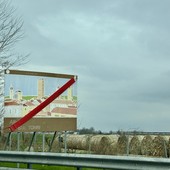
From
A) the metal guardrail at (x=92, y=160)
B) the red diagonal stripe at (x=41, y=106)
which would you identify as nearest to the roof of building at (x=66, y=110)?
the red diagonal stripe at (x=41, y=106)

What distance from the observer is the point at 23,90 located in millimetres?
18609

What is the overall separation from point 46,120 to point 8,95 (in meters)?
1.91

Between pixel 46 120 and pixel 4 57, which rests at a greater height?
pixel 4 57

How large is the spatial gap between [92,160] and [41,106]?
9.39 metres

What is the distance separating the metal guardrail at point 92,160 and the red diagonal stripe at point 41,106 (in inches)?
248

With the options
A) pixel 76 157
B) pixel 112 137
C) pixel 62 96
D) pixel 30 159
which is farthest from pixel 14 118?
pixel 112 137

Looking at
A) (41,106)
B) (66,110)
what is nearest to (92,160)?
(41,106)

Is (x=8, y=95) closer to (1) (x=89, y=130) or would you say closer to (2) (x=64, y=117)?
(2) (x=64, y=117)

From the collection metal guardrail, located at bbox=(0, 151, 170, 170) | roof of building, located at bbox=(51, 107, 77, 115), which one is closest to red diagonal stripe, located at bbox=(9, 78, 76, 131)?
roof of building, located at bbox=(51, 107, 77, 115)

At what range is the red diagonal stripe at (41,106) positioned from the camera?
1831 cm

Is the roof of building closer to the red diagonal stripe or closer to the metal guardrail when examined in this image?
the red diagonal stripe

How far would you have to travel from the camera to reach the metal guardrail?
8.66 metres

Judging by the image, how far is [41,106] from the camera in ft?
62.4

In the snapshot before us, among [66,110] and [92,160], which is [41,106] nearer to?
[66,110]
